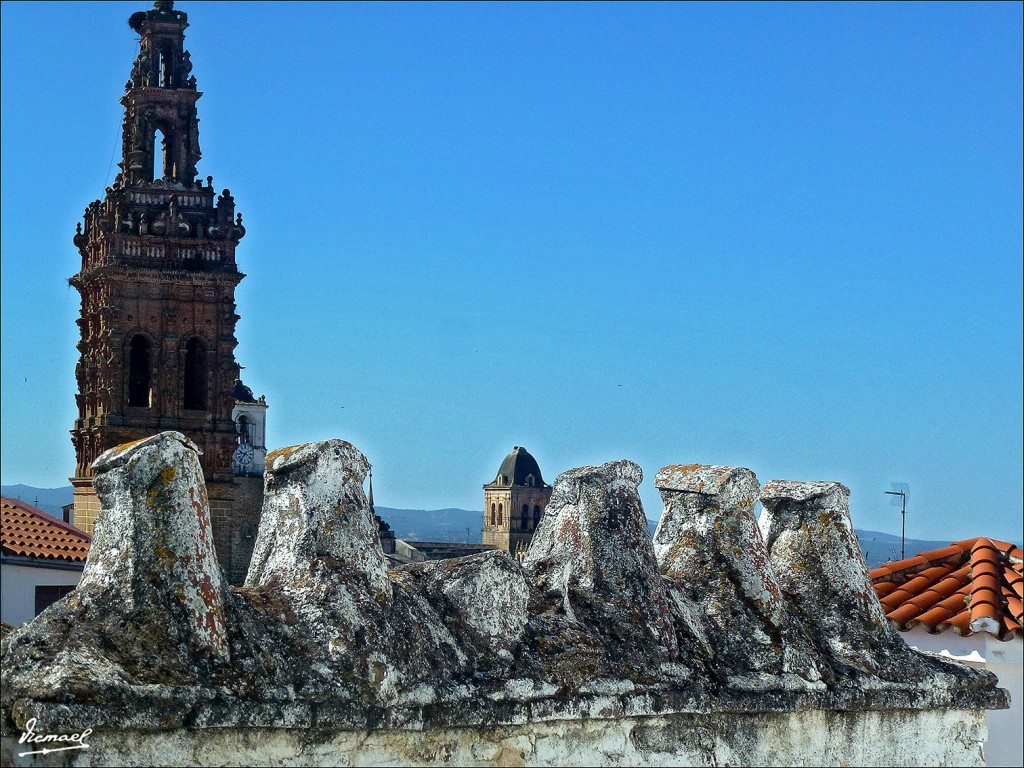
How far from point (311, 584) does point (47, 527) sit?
2400 centimetres

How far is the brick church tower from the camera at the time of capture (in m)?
68.9

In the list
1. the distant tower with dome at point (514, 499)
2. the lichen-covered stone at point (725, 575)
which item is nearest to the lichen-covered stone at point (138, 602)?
the lichen-covered stone at point (725, 575)

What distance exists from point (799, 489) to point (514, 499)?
422ft

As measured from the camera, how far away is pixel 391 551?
82.7 meters

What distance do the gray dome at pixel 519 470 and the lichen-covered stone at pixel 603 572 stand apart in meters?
131

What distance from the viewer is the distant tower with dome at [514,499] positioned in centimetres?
13525

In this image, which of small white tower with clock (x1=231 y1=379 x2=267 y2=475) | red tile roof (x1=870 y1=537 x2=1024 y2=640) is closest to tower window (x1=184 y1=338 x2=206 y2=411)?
small white tower with clock (x1=231 y1=379 x2=267 y2=475)

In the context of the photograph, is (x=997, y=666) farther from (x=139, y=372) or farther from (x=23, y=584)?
(x=139, y=372)

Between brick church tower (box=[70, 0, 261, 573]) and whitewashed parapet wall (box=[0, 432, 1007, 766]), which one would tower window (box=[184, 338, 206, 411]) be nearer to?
brick church tower (box=[70, 0, 261, 573])

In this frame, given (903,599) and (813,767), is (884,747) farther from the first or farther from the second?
(903,599)

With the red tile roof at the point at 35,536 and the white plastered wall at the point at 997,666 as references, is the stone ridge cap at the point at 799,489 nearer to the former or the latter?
the white plastered wall at the point at 997,666

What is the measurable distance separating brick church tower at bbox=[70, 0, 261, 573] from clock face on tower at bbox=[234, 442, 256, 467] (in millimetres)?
13280

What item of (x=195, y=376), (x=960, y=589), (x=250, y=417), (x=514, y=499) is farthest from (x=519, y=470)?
(x=960, y=589)

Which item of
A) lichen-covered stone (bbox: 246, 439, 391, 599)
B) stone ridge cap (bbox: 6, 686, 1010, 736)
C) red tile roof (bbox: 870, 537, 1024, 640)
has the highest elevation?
lichen-covered stone (bbox: 246, 439, 391, 599)
